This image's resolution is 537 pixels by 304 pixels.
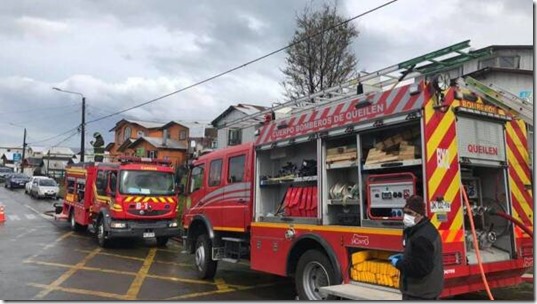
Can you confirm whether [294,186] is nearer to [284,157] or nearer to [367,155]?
[284,157]

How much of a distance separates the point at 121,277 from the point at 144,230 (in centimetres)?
446

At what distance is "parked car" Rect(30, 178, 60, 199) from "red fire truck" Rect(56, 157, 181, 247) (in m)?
24.2

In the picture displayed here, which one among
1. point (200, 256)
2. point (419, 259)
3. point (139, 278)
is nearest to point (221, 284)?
point (200, 256)

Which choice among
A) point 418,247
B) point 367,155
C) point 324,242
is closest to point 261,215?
point 324,242

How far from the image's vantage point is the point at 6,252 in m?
13.4

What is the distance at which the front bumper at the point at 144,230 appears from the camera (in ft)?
47.3

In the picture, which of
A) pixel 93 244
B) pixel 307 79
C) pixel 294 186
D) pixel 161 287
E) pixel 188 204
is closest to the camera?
pixel 294 186

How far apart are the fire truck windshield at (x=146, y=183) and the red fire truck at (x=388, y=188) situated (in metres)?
7.45

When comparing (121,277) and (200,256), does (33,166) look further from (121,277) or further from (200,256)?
(200,256)

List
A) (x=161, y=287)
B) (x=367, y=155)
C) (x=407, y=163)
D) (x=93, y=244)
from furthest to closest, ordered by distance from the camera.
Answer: (x=93, y=244), (x=161, y=287), (x=367, y=155), (x=407, y=163)

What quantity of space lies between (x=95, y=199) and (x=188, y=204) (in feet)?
21.0

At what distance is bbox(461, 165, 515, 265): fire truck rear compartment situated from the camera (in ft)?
20.8

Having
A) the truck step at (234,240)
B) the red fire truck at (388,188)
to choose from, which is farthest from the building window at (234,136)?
the truck step at (234,240)

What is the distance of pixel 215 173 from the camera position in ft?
32.6
